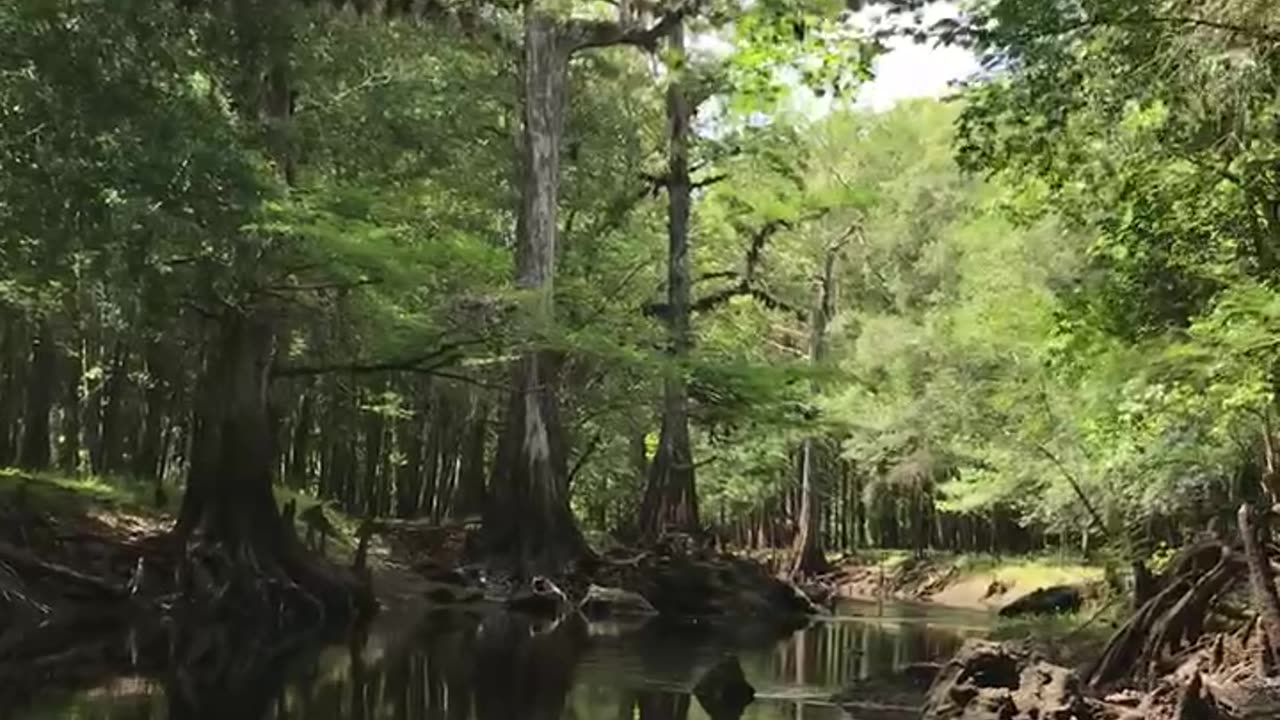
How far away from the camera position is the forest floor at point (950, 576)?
27.6 m

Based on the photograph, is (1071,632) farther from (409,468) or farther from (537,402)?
(409,468)

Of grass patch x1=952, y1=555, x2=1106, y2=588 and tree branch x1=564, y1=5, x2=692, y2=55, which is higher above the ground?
tree branch x1=564, y1=5, x2=692, y2=55

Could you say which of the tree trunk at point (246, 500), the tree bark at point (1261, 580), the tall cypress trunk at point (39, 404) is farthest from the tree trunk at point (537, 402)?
the tree bark at point (1261, 580)

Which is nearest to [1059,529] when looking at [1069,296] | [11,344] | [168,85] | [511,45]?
[511,45]

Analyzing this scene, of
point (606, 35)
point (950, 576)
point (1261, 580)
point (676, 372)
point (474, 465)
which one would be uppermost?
point (606, 35)

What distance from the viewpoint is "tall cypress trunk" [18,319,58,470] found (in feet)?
65.0

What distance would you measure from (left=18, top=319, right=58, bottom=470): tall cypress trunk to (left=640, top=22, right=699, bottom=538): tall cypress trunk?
8311mm

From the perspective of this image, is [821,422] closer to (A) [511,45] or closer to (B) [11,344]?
(A) [511,45]

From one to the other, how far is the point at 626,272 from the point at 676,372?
22.4 ft

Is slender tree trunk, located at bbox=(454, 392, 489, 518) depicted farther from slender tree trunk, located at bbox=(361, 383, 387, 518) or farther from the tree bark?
the tree bark

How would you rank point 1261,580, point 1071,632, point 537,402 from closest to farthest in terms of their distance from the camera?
point 1261,580 < point 1071,632 < point 537,402

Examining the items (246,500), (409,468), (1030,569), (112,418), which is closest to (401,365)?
(246,500)

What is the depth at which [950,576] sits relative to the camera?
31125 millimetres

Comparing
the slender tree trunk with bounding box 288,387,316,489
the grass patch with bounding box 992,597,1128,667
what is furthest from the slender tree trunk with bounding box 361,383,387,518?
the grass patch with bounding box 992,597,1128,667
